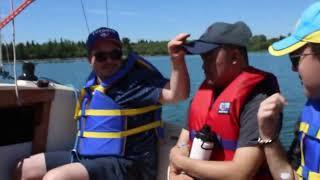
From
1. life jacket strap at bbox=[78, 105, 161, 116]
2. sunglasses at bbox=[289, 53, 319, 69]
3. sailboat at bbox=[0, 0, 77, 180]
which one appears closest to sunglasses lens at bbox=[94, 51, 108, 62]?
life jacket strap at bbox=[78, 105, 161, 116]

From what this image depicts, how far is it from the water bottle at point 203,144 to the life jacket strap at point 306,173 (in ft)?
1.35

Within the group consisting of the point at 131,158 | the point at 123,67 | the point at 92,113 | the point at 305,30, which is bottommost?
the point at 131,158

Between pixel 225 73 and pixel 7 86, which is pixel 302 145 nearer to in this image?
pixel 225 73

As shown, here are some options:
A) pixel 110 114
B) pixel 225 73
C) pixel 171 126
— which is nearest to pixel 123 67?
pixel 110 114

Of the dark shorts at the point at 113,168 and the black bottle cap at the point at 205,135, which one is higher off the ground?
the black bottle cap at the point at 205,135

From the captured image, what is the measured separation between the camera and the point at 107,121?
3107 millimetres

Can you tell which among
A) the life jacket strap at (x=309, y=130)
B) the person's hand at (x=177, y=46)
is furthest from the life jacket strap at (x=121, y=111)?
the life jacket strap at (x=309, y=130)

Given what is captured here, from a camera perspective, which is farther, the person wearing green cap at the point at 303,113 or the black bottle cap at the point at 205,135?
the black bottle cap at the point at 205,135

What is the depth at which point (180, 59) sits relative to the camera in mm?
2686

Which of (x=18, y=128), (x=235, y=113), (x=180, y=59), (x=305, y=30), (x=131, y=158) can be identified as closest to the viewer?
(x=305, y=30)

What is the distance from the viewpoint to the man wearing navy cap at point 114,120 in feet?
9.97

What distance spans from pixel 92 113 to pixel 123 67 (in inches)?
14.4

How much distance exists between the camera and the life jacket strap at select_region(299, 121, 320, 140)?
1884 millimetres

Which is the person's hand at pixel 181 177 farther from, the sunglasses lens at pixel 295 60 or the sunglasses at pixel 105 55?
the sunglasses at pixel 105 55
